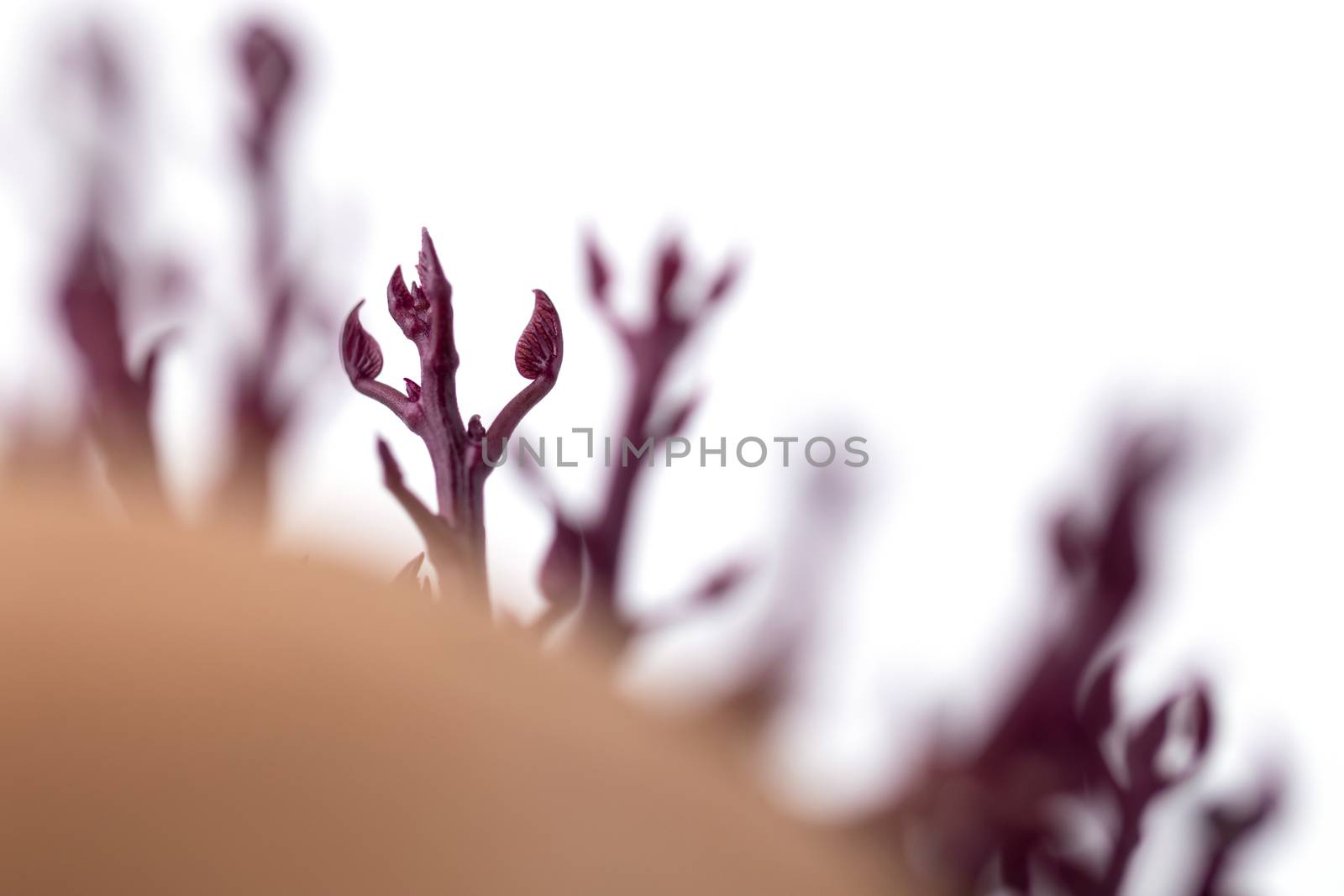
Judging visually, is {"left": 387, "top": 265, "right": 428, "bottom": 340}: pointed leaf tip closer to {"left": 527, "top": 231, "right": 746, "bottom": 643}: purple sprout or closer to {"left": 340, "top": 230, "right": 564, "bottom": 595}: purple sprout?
{"left": 340, "top": 230, "right": 564, "bottom": 595}: purple sprout

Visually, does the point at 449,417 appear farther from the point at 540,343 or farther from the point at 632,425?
the point at 632,425

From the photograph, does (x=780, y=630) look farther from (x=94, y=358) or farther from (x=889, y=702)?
(x=94, y=358)

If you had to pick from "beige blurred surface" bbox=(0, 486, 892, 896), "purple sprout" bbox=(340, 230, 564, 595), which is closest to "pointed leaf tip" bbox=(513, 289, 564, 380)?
"purple sprout" bbox=(340, 230, 564, 595)

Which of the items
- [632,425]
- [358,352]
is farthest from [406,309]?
[632,425]

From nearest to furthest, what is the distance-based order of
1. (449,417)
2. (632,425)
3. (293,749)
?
1. (293,749)
2. (449,417)
3. (632,425)

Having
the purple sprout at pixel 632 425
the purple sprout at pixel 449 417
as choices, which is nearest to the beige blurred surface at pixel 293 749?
the purple sprout at pixel 449 417

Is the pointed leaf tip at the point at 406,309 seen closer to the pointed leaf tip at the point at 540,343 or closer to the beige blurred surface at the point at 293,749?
the pointed leaf tip at the point at 540,343

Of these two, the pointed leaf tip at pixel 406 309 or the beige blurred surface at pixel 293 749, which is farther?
the pointed leaf tip at pixel 406 309

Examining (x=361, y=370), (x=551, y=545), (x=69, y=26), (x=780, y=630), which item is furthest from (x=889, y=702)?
(x=69, y=26)
